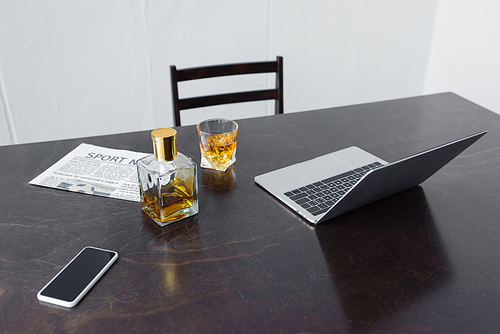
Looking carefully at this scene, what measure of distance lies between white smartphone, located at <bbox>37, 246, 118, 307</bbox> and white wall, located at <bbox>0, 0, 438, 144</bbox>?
179cm

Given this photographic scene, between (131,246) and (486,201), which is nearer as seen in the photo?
(131,246)

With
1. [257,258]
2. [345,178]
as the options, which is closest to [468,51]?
[345,178]

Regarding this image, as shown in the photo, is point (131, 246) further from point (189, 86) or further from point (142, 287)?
point (189, 86)

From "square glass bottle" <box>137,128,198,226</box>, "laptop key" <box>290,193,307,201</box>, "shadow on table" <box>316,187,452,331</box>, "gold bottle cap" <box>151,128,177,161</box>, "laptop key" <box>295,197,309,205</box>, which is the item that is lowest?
"shadow on table" <box>316,187,452,331</box>

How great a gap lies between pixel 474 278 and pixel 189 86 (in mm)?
2046

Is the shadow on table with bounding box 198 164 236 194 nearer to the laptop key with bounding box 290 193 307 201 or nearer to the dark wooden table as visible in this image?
the dark wooden table

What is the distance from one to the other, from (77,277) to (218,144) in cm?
45

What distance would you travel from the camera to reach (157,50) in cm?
236

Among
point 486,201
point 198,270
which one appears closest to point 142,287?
point 198,270

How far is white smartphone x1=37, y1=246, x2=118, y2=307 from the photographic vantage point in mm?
645

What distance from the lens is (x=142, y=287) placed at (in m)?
Result: 0.67

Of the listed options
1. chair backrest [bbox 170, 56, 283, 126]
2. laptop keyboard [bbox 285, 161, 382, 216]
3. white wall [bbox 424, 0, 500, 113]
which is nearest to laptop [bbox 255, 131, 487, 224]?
laptop keyboard [bbox 285, 161, 382, 216]

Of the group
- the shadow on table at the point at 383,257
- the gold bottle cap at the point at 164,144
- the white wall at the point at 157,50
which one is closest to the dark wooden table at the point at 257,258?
the shadow on table at the point at 383,257

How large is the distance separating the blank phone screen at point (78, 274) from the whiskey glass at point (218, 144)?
37 cm
